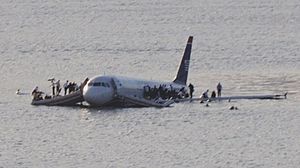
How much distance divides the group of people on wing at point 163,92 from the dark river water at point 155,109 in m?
3.12

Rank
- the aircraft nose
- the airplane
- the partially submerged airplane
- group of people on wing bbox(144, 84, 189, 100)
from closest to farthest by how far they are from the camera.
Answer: the aircraft nose → the airplane → the partially submerged airplane → group of people on wing bbox(144, 84, 189, 100)

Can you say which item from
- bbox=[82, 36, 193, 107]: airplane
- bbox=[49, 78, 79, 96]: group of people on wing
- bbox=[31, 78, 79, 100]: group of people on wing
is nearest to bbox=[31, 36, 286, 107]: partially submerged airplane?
bbox=[82, 36, 193, 107]: airplane

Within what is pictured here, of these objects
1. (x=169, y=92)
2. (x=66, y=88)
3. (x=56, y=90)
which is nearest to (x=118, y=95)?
(x=66, y=88)

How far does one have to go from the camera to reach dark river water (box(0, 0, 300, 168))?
72.1 meters

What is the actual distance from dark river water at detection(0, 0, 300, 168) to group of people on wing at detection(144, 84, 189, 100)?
10.2 feet

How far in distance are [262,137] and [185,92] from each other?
24.9 meters

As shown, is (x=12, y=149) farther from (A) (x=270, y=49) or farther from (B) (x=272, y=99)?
(A) (x=270, y=49)

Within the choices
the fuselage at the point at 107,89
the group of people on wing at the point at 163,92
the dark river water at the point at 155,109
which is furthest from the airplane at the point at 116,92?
the dark river water at the point at 155,109

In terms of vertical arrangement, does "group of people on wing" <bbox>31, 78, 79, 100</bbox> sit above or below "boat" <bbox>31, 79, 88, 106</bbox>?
above

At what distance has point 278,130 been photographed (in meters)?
82.2

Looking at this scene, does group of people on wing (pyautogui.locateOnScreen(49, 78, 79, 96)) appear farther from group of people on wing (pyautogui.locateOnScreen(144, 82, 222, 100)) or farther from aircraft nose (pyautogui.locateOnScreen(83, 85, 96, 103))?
group of people on wing (pyautogui.locateOnScreen(144, 82, 222, 100))

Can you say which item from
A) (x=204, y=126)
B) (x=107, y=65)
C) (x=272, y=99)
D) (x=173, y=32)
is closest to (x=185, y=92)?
→ (x=272, y=99)

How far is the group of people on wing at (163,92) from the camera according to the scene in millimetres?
99188

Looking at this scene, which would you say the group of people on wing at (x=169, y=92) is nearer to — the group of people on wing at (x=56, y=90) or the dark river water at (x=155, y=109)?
the dark river water at (x=155, y=109)
